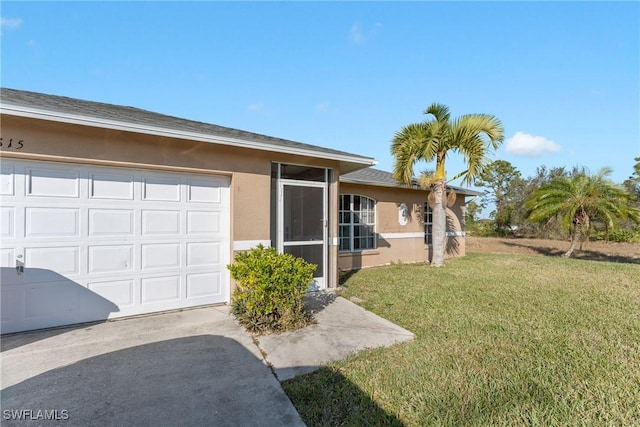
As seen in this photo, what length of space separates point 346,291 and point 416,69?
23.2ft

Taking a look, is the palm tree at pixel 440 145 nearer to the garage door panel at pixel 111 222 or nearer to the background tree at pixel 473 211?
the garage door panel at pixel 111 222

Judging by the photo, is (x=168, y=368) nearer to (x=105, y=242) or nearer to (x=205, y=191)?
(x=105, y=242)

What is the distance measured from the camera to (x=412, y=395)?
268 centimetres

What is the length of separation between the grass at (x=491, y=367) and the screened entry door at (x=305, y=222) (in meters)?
1.13

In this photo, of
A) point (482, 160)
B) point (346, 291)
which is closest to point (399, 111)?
point (482, 160)

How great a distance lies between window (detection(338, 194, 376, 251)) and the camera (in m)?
9.73

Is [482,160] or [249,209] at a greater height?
[482,160]

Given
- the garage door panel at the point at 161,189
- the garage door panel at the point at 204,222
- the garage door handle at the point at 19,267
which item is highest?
the garage door panel at the point at 161,189

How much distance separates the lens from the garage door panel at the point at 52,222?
157 inches

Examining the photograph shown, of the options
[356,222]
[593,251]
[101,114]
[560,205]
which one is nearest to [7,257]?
[101,114]

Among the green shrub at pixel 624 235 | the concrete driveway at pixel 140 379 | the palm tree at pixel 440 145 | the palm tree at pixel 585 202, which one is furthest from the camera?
the green shrub at pixel 624 235

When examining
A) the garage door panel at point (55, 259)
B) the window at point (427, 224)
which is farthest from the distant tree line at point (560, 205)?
the garage door panel at point (55, 259)

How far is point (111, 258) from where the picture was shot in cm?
447

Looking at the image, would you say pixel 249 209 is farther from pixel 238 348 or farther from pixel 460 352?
pixel 460 352
